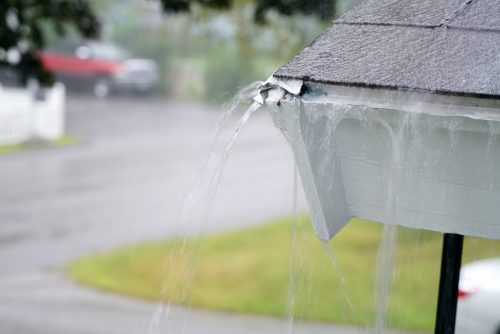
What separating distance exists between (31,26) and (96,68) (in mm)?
18661

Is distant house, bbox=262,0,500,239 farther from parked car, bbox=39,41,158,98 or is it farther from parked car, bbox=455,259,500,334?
parked car, bbox=39,41,158,98

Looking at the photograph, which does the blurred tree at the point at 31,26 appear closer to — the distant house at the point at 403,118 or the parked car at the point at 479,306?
the parked car at the point at 479,306

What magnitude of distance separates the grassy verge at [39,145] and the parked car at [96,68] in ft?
21.9

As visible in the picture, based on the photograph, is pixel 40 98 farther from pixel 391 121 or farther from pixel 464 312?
pixel 391 121

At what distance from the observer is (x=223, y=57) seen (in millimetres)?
23797

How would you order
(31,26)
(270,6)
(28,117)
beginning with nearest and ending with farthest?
(31,26)
(270,6)
(28,117)

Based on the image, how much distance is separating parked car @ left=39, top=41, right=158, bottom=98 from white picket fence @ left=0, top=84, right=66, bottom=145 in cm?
628

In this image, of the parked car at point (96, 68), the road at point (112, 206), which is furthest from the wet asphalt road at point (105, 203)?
the parked car at point (96, 68)

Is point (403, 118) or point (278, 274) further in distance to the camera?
point (278, 274)

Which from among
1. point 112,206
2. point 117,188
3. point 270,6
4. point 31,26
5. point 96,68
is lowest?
point 112,206

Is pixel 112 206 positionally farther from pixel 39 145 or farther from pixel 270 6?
pixel 270 6

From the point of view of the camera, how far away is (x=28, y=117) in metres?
18.7

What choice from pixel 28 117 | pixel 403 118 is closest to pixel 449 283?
pixel 403 118

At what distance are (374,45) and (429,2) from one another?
0.97 ft
